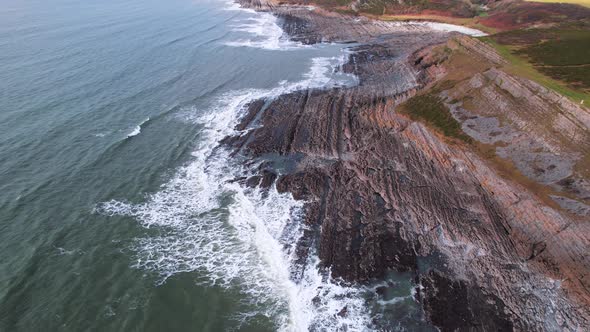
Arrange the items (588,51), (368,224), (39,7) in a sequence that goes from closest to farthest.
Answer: (368,224) < (588,51) < (39,7)

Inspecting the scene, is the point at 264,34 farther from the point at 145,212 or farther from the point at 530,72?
the point at 145,212

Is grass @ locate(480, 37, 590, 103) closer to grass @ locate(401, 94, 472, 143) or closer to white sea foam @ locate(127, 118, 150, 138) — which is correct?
grass @ locate(401, 94, 472, 143)

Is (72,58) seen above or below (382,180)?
above

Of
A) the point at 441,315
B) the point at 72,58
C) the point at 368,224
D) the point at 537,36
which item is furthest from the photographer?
the point at 72,58

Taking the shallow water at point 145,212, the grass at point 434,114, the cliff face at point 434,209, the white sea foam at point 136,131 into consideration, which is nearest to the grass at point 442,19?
the cliff face at point 434,209

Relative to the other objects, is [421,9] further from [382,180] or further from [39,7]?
[39,7]

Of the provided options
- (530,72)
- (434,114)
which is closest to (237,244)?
(434,114)

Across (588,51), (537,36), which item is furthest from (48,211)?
(537,36)

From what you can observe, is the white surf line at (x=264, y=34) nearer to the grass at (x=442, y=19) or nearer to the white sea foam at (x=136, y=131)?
the grass at (x=442, y=19)
